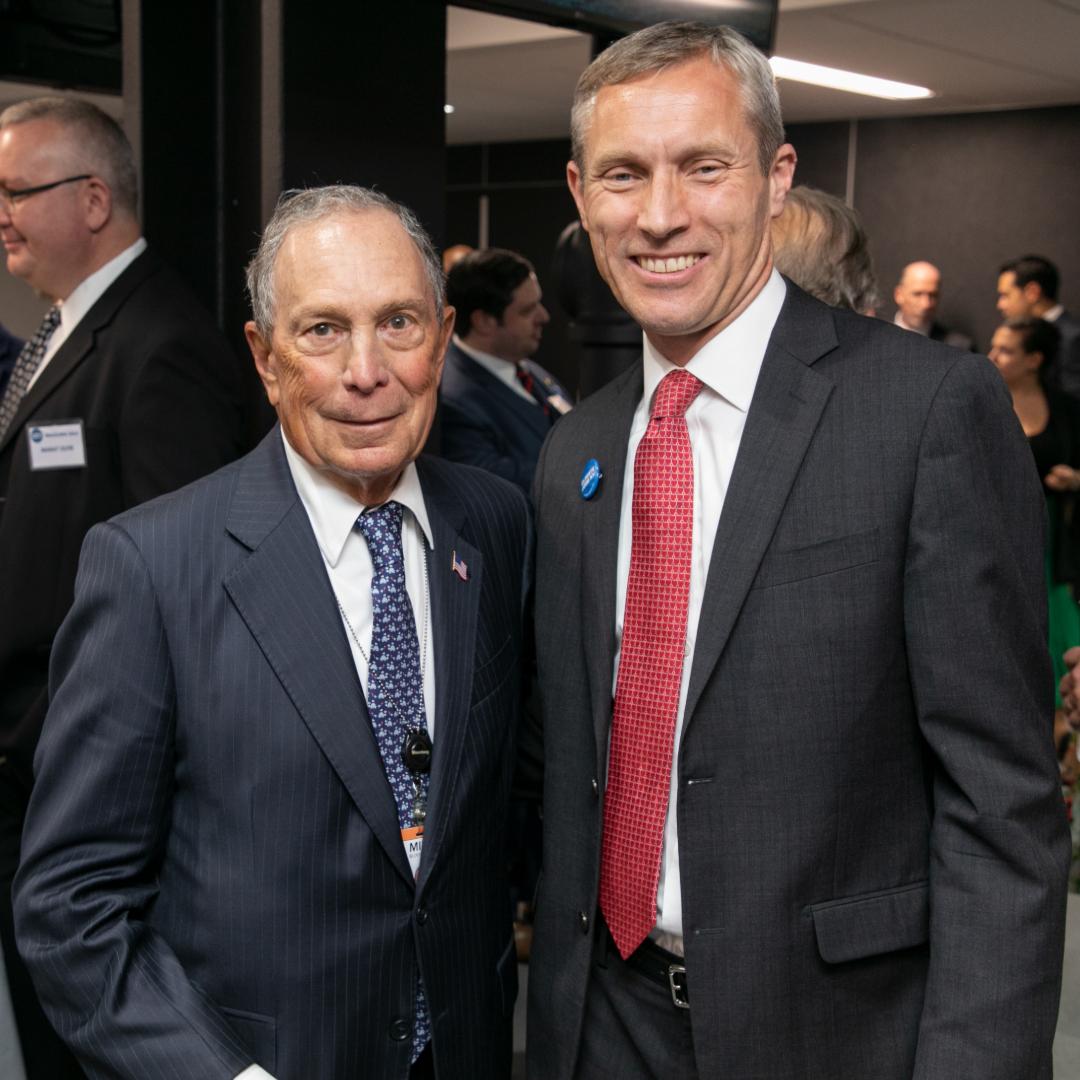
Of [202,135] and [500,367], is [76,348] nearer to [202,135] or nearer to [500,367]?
[202,135]

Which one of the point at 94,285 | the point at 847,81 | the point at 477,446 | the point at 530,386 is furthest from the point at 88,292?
the point at 847,81

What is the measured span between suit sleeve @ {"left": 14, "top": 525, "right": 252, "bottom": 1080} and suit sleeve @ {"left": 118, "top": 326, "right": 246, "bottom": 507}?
896 millimetres

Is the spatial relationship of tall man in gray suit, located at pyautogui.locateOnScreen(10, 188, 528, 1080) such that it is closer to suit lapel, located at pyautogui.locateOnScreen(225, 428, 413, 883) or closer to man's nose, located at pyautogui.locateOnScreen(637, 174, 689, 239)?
suit lapel, located at pyautogui.locateOnScreen(225, 428, 413, 883)

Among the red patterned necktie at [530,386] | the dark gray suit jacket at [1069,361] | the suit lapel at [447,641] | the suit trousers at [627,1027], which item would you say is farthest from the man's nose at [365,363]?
the dark gray suit jacket at [1069,361]

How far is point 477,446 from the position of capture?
3.80m

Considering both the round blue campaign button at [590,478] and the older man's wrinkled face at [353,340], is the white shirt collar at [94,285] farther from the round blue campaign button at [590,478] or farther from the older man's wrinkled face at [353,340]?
the round blue campaign button at [590,478]

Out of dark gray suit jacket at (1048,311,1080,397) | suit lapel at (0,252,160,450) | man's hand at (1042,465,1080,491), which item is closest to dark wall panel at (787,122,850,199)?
dark gray suit jacket at (1048,311,1080,397)

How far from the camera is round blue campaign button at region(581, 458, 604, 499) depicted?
5.12ft

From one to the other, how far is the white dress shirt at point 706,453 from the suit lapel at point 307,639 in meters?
0.30

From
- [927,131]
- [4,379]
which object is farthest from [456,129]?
[4,379]

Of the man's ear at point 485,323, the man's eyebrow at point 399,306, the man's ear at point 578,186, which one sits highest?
the man's ear at point 578,186

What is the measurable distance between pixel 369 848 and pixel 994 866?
661mm

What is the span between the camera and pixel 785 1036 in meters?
1.38

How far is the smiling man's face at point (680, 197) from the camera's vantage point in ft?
4.64
